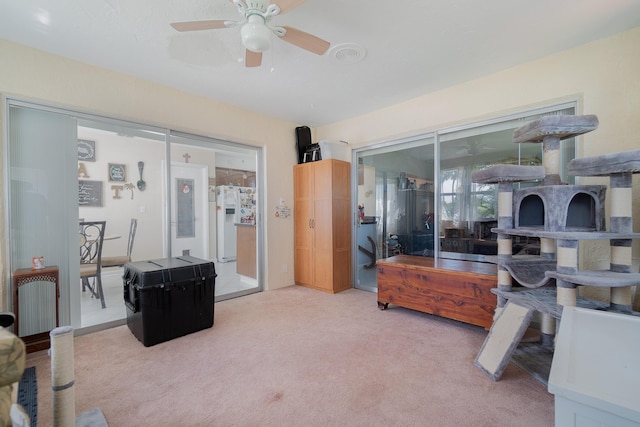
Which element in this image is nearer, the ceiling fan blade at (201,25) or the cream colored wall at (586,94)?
the ceiling fan blade at (201,25)

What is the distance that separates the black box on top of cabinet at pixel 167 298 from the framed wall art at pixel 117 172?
922 millimetres

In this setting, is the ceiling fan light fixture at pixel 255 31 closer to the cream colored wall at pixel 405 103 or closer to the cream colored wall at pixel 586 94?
the cream colored wall at pixel 405 103

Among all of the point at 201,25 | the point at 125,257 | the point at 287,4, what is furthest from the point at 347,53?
the point at 125,257

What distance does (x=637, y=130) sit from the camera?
7.04ft

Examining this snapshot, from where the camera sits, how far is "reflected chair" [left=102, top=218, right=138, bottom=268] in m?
2.95

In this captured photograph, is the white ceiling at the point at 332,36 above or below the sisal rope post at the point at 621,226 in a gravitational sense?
above

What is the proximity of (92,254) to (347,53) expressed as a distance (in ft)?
10.1

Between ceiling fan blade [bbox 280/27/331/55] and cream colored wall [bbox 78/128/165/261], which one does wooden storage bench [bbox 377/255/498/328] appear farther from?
cream colored wall [bbox 78/128/165/261]

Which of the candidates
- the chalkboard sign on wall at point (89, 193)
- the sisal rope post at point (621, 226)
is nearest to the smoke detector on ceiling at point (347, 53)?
the sisal rope post at point (621, 226)

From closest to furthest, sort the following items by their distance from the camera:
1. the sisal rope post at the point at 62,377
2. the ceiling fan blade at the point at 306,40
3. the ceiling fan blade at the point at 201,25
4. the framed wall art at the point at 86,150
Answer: the sisal rope post at the point at 62,377 < the ceiling fan blade at the point at 201,25 < the ceiling fan blade at the point at 306,40 < the framed wall art at the point at 86,150

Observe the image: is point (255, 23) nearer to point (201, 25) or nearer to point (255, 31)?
point (255, 31)

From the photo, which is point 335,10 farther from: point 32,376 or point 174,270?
point 32,376

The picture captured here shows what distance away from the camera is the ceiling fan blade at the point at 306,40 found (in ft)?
5.75

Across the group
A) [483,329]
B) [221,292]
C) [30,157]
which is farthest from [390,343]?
[30,157]
